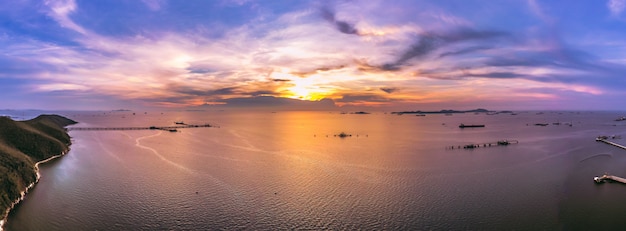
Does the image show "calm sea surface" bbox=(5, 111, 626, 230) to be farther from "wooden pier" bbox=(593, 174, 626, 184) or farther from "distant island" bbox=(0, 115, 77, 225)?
"distant island" bbox=(0, 115, 77, 225)

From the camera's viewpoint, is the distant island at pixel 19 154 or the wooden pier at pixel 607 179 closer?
the distant island at pixel 19 154

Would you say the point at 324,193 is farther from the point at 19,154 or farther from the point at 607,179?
the point at 19,154

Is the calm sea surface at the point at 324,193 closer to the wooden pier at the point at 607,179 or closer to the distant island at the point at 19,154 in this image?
the wooden pier at the point at 607,179

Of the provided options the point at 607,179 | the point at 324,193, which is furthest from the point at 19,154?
the point at 607,179

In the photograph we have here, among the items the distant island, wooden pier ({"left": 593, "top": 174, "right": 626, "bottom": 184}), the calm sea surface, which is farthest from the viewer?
wooden pier ({"left": 593, "top": 174, "right": 626, "bottom": 184})

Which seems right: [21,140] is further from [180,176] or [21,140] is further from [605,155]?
[605,155]

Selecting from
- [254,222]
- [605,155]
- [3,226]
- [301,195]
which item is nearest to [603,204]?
[301,195]

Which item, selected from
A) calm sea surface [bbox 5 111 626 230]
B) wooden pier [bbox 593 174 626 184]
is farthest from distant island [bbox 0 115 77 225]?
wooden pier [bbox 593 174 626 184]

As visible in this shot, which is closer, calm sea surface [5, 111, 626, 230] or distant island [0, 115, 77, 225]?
calm sea surface [5, 111, 626, 230]

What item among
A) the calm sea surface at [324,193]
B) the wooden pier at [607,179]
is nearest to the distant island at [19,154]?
the calm sea surface at [324,193]
